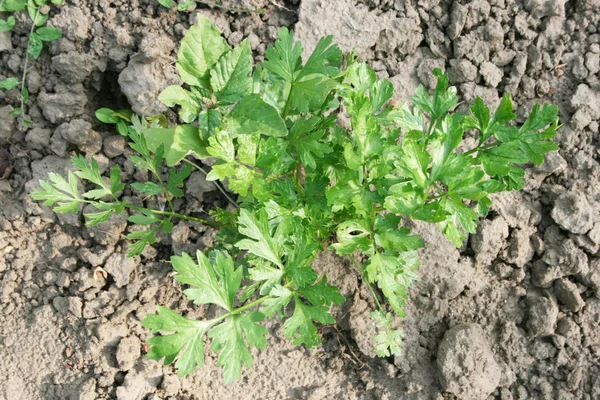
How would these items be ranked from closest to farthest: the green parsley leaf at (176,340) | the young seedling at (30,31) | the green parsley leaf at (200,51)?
the green parsley leaf at (176,340)
the green parsley leaf at (200,51)
the young seedling at (30,31)

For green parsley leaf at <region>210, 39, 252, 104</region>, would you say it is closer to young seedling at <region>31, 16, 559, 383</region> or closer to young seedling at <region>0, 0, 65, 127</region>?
young seedling at <region>31, 16, 559, 383</region>

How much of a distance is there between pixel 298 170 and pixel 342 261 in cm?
63

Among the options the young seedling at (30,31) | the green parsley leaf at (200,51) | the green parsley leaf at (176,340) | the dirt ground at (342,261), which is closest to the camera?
the green parsley leaf at (176,340)

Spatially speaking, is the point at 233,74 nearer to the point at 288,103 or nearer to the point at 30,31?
the point at 288,103

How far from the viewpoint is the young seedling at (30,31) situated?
272 cm

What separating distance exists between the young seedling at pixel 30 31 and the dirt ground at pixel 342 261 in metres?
0.04

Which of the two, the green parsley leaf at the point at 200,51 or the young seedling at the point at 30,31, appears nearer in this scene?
the green parsley leaf at the point at 200,51

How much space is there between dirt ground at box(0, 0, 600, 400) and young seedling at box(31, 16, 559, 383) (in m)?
0.56

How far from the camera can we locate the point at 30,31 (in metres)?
2.76

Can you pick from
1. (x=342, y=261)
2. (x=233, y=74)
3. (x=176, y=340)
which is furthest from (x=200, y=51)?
(x=342, y=261)

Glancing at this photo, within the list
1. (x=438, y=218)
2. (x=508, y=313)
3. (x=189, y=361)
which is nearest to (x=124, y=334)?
(x=189, y=361)

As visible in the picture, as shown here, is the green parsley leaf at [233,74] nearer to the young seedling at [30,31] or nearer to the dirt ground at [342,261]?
the dirt ground at [342,261]

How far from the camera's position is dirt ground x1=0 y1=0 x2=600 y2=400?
257 centimetres

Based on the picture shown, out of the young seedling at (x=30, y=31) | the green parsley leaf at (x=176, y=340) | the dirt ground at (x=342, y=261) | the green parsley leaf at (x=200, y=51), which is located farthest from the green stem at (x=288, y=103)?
the young seedling at (x=30, y=31)
